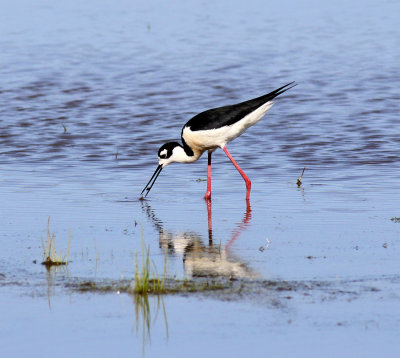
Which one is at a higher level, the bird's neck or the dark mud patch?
the bird's neck

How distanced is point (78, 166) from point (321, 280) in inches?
235

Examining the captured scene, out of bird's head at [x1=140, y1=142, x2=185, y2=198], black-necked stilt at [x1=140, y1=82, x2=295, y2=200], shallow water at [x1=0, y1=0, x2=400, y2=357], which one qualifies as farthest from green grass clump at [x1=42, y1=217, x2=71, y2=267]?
bird's head at [x1=140, y1=142, x2=185, y2=198]

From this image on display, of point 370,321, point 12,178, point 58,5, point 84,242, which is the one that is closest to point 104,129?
point 12,178

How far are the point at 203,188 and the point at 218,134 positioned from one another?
0.61 meters

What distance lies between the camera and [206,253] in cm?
705

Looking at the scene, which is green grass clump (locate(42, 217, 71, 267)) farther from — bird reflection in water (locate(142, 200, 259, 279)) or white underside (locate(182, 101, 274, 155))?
white underside (locate(182, 101, 274, 155))

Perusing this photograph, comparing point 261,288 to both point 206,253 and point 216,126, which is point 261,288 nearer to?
point 206,253

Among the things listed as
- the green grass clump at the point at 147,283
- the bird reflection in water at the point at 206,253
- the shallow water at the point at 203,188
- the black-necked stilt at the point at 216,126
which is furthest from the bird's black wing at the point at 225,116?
the green grass clump at the point at 147,283

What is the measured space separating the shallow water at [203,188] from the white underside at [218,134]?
47 cm

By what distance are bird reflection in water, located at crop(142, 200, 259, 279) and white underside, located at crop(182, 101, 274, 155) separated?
6.49 feet

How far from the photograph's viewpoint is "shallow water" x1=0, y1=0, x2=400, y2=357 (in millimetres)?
Answer: 5270

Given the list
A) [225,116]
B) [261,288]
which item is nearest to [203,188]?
[225,116]

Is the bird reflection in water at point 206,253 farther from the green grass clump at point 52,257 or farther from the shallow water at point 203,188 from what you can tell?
the green grass clump at point 52,257

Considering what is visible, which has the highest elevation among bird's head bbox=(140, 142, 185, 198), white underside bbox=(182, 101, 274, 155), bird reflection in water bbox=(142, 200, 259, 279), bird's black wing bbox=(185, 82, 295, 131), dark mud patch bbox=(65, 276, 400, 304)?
bird's black wing bbox=(185, 82, 295, 131)
